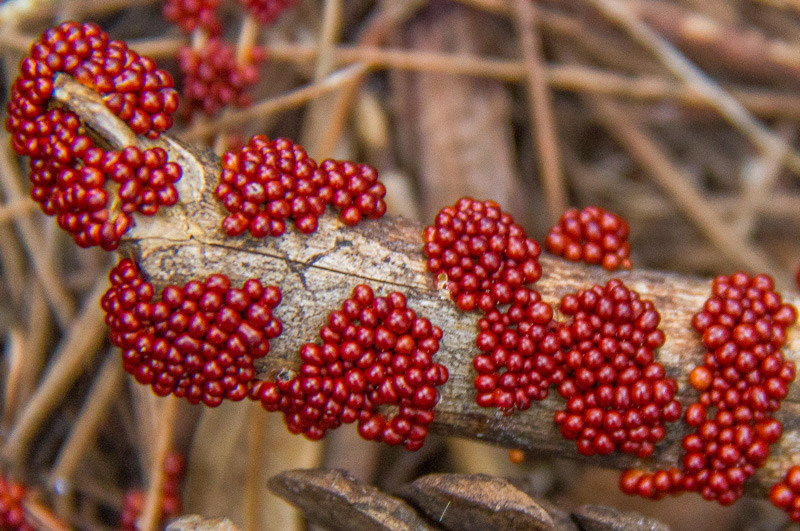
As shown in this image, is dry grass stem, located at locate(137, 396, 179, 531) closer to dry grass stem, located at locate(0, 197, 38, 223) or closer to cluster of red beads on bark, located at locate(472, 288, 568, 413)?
dry grass stem, located at locate(0, 197, 38, 223)

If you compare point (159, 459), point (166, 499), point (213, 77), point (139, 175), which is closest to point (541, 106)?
point (213, 77)

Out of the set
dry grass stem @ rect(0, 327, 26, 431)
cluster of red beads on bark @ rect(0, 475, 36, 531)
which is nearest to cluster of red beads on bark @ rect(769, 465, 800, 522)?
cluster of red beads on bark @ rect(0, 475, 36, 531)

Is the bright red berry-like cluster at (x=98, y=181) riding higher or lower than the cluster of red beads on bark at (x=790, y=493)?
higher

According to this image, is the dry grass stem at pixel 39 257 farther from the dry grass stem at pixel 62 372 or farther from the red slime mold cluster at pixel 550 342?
the red slime mold cluster at pixel 550 342

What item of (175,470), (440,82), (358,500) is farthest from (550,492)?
(440,82)

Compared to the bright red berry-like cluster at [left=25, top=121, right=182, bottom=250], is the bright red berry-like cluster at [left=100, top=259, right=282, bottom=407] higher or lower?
lower

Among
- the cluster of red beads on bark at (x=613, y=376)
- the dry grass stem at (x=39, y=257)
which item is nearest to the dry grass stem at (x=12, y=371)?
the dry grass stem at (x=39, y=257)
